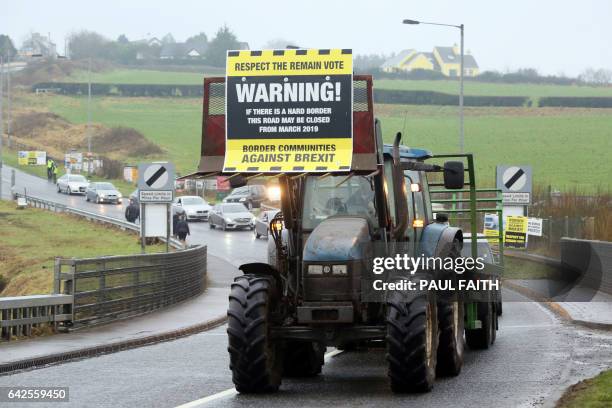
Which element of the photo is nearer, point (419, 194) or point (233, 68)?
point (233, 68)

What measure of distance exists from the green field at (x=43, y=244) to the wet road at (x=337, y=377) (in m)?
20.2

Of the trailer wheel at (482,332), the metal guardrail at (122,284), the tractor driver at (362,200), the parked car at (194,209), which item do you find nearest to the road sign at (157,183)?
the metal guardrail at (122,284)

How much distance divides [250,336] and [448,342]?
113 inches

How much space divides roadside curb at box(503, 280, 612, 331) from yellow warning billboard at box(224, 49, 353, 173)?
9.82 m

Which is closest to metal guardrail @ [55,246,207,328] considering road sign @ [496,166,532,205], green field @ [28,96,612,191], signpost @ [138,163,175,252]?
signpost @ [138,163,175,252]

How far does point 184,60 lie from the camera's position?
18425cm

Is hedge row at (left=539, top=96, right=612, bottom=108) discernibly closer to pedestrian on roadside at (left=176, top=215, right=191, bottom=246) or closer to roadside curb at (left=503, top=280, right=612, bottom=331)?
pedestrian on roadside at (left=176, top=215, right=191, bottom=246)

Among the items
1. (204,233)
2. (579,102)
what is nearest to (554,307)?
(204,233)

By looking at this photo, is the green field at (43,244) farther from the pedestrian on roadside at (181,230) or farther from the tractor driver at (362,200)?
the tractor driver at (362,200)

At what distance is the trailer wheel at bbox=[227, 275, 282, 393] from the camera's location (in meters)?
13.7

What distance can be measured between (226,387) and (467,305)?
15.7ft

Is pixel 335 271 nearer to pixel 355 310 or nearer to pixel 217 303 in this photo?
pixel 355 310

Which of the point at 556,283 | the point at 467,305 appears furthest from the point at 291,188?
the point at 556,283

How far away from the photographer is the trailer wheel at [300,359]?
15.6 metres
